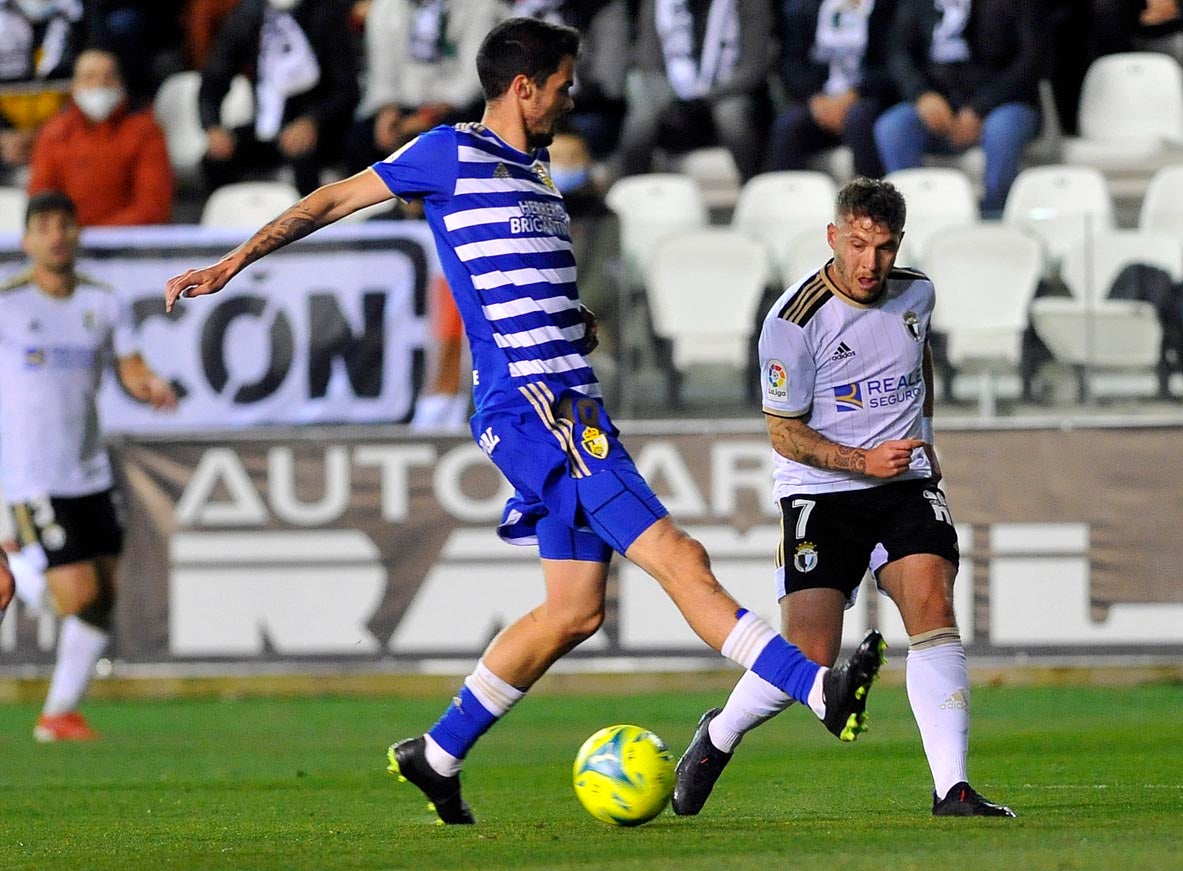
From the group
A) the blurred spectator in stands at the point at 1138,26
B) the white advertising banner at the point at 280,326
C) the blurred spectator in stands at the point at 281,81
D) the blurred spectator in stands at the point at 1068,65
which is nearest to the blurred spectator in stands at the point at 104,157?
the blurred spectator in stands at the point at 281,81

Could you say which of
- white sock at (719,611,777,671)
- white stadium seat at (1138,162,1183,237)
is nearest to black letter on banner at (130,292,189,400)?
white stadium seat at (1138,162,1183,237)

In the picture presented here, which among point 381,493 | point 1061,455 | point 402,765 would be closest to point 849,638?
point 1061,455

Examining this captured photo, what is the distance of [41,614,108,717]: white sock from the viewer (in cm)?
1048

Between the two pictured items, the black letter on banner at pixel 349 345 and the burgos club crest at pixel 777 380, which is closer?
the burgos club crest at pixel 777 380

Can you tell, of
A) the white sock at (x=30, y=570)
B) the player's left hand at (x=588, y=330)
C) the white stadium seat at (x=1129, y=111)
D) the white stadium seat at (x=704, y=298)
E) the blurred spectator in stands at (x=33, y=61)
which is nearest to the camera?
the player's left hand at (x=588, y=330)

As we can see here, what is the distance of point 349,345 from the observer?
12.0 metres

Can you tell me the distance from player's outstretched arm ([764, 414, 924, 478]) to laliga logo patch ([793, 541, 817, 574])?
0.85 feet

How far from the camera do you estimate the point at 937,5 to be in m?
13.9

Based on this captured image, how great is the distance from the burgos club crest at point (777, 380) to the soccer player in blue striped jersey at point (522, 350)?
0.59 meters

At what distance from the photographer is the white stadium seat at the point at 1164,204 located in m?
11.3

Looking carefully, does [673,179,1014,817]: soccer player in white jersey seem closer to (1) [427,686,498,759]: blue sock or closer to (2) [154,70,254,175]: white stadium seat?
(1) [427,686,498,759]: blue sock

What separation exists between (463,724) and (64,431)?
5.17m

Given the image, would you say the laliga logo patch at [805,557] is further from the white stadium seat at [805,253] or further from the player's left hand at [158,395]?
the white stadium seat at [805,253]

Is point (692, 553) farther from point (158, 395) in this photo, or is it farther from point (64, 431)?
point (64, 431)
